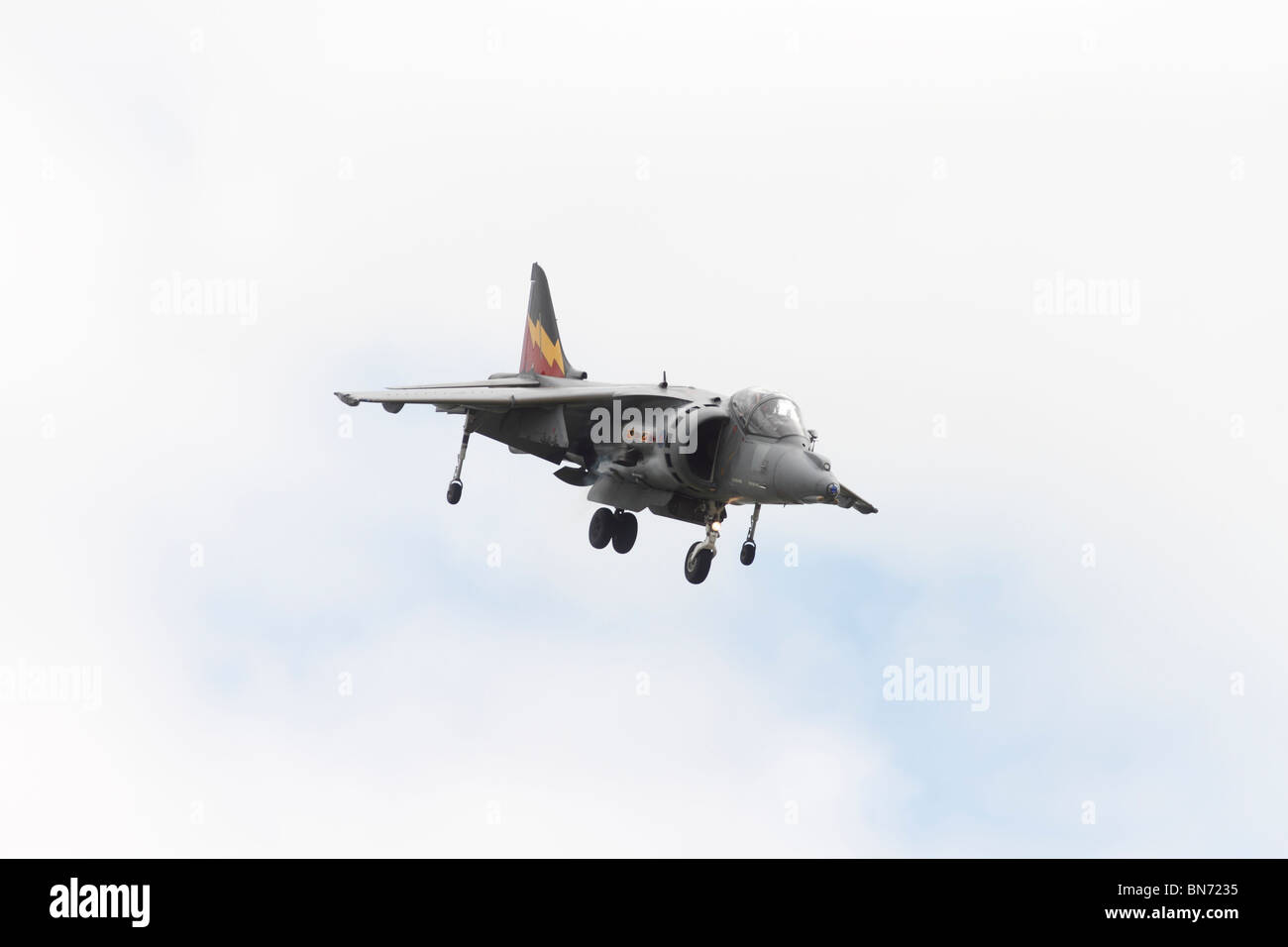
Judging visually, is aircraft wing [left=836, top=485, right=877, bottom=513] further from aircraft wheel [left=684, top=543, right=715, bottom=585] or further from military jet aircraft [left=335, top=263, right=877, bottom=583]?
aircraft wheel [left=684, top=543, right=715, bottom=585]

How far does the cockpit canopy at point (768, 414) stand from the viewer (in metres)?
41.0

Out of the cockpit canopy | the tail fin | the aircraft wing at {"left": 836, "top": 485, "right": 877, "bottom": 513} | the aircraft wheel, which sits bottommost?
the aircraft wheel

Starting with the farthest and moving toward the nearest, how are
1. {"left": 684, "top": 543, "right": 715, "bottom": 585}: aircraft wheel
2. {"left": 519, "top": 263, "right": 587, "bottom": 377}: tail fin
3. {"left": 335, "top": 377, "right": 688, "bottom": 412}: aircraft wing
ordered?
{"left": 519, "top": 263, "right": 587, "bottom": 377}: tail fin
{"left": 335, "top": 377, "right": 688, "bottom": 412}: aircraft wing
{"left": 684, "top": 543, "right": 715, "bottom": 585}: aircraft wheel

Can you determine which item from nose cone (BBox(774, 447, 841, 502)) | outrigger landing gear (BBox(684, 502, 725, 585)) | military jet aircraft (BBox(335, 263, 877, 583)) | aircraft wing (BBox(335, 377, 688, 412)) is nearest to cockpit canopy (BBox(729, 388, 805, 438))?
military jet aircraft (BBox(335, 263, 877, 583))

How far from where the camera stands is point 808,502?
132 ft

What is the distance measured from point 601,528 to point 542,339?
8592mm

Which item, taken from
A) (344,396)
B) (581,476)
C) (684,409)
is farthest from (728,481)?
(344,396)

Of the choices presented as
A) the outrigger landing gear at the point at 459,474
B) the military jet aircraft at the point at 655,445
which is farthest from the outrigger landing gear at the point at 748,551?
the outrigger landing gear at the point at 459,474

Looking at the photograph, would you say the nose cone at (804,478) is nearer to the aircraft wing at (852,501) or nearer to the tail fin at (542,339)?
the aircraft wing at (852,501)

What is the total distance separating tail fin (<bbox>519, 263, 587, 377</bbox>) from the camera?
51094 mm

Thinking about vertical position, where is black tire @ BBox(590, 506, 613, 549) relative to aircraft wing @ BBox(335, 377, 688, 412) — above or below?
below

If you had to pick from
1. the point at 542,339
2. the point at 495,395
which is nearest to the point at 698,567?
the point at 495,395

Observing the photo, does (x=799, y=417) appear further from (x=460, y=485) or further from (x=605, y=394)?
(x=460, y=485)

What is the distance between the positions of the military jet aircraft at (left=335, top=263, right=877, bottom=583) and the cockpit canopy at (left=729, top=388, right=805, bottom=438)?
0.9 inches
